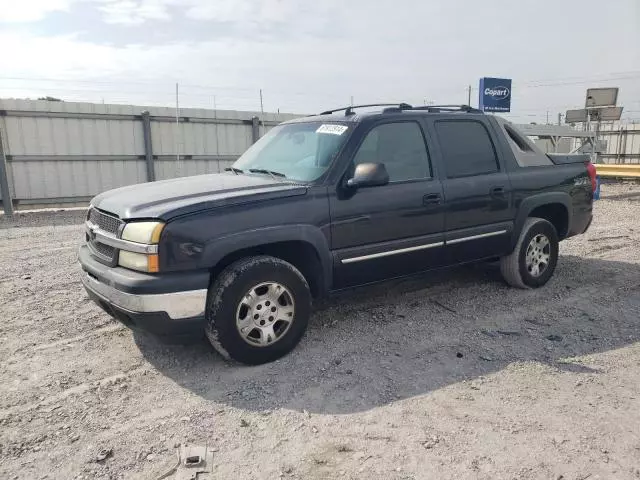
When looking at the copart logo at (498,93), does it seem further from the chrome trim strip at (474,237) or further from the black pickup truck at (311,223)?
the chrome trim strip at (474,237)

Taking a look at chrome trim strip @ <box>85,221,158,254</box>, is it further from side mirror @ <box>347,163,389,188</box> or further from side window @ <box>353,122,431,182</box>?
side window @ <box>353,122,431,182</box>

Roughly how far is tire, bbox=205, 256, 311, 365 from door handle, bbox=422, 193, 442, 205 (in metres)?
1.37

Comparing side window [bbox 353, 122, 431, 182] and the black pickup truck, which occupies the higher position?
side window [bbox 353, 122, 431, 182]

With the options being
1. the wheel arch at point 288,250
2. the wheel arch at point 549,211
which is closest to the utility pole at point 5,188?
the wheel arch at point 288,250

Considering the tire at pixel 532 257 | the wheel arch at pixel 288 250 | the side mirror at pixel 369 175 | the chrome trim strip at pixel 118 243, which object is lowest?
the tire at pixel 532 257

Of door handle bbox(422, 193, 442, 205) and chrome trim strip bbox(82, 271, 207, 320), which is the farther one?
door handle bbox(422, 193, 442, 205)

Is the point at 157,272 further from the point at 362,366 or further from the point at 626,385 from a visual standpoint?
the point at 626,385

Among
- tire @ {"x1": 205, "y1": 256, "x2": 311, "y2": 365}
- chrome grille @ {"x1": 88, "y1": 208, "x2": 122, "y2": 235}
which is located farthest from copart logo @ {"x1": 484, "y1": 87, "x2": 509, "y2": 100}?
chrome grille @ {"x1": 88, "y1": 208, "x2": 122, "y2": 235}

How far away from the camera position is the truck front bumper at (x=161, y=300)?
330cm

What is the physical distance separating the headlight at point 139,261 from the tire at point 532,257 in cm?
377

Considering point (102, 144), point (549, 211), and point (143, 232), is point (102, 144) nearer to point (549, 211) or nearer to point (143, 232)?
point (143, 232)

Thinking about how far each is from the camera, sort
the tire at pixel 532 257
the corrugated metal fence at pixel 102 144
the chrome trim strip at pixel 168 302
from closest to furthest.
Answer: the chrome trim strip at pixel 168 302
the tire at pixel 532 257
the corrugated metal fence at pixel 102 144

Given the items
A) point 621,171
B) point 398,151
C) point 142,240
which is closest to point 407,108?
point 398,151

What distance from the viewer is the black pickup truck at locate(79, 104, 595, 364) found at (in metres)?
3.40
